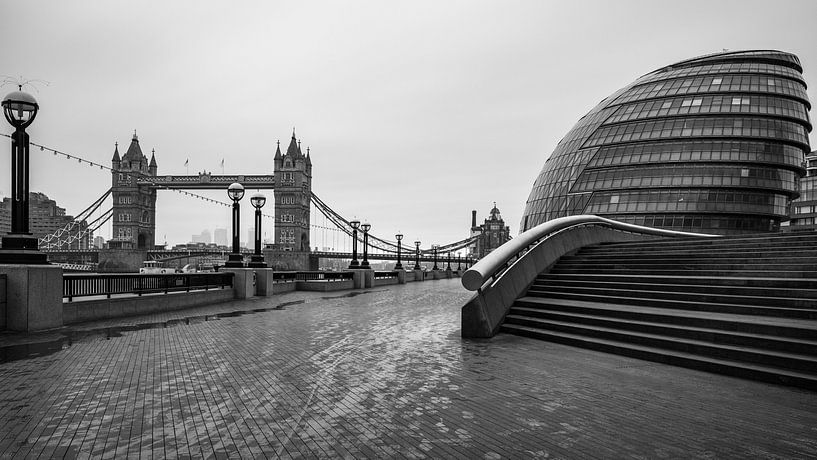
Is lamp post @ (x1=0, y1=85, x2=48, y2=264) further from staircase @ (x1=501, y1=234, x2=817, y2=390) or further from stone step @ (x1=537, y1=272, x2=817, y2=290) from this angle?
stone step @ (x1=537, y1=272, x2=817, y2=290)

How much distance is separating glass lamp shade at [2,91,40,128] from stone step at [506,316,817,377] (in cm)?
1281

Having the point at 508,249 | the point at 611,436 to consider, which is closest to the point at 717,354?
the point at 611,436

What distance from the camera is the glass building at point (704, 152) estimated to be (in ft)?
142

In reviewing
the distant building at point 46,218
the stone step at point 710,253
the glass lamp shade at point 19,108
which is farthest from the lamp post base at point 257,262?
the distant building at point 46,218

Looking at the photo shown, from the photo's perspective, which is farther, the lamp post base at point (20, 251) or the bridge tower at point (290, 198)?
the bridge tower at point (290, 198)

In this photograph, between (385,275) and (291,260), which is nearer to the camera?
(385,275)

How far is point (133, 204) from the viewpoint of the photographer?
121062 mm

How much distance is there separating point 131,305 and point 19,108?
6.30 m

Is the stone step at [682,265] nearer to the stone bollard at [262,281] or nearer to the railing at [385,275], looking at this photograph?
the stone bollard at [262,281]

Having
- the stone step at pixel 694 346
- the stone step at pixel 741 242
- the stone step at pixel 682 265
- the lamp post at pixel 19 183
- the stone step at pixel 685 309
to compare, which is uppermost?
the lamp post at pixel 19 183

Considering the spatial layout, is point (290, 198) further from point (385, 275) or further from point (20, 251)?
point (20, 251)

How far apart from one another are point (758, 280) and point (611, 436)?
765cm

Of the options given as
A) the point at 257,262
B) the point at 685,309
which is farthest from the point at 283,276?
the point at 685,309

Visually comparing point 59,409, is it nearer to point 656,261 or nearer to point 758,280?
point 758,280
